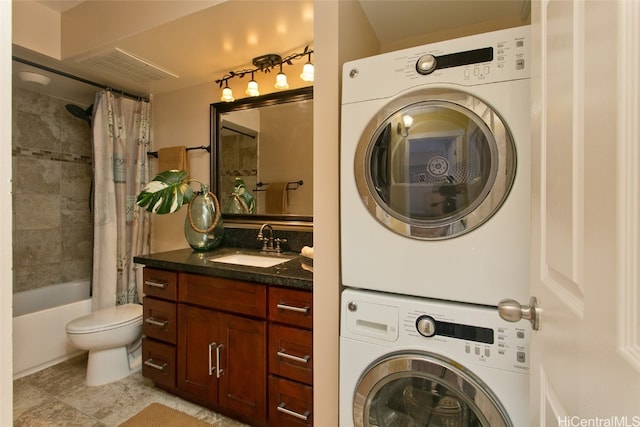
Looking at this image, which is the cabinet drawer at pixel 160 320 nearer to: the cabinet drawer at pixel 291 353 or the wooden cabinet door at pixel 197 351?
the wooden cabinet door at pixel 197 351

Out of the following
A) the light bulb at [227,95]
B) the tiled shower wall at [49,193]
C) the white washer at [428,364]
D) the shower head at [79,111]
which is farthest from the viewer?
the shower head at [79,111]

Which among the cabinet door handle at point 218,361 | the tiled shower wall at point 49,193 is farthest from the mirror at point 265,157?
the tiled shower wall at point 49,193

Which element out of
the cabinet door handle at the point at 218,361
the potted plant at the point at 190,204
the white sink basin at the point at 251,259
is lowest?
the cabinet door handle at the point at 218,361

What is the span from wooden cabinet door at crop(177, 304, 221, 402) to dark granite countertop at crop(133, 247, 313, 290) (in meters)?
0.25

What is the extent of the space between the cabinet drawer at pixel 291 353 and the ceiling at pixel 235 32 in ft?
5.35

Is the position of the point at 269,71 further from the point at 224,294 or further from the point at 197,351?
the point at 197,351

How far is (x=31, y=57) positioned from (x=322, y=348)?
9.32 feet

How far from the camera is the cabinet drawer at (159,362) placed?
1851 mm

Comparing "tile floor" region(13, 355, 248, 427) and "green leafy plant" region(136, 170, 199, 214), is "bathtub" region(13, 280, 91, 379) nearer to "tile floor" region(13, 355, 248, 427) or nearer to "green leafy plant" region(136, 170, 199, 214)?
"tile floor" region(13, 355, 248, 427)

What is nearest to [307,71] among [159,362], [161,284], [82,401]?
[161,284]

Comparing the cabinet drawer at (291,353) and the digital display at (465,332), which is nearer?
the digital display at (465,332)

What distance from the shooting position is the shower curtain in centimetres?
254

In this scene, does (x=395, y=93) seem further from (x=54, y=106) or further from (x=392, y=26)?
(x=54, y=106)

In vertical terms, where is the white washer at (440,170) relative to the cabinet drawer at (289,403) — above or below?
above
